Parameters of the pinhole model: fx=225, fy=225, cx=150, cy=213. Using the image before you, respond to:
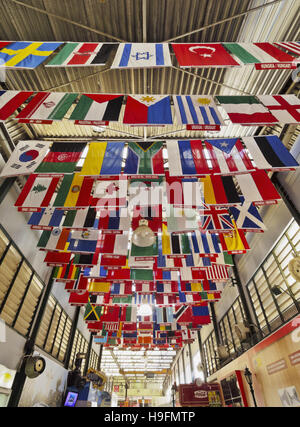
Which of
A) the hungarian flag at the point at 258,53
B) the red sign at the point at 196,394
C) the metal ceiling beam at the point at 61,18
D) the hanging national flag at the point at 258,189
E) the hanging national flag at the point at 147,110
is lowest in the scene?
the red sign at the point at 196,394

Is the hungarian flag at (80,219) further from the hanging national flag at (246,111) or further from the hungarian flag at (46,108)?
the hanging national flag at (246,111)

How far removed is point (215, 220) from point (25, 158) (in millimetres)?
5938

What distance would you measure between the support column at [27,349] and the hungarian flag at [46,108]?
8.20m

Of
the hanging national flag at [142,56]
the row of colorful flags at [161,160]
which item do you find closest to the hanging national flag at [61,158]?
the row of colorful flags at [161,160]

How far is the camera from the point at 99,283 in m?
10.5

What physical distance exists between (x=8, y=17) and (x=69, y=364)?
16260 millimetres

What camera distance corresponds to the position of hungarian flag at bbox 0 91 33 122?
5.23 m

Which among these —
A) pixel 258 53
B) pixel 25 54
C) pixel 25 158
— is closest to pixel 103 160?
pixel 25 158

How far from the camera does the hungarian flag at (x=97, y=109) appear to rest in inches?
207

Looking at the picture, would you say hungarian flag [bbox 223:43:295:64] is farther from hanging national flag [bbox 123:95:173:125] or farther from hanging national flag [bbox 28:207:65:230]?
hanging national flag [bbox 28:207:65:230]

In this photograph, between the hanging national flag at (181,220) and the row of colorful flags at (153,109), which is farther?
the hanging national flag at (181,220)

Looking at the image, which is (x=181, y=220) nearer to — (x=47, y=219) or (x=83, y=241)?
(x=83, y=241)

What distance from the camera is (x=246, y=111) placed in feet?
18.2

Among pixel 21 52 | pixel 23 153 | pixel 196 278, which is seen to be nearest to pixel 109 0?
pixel 21 52
